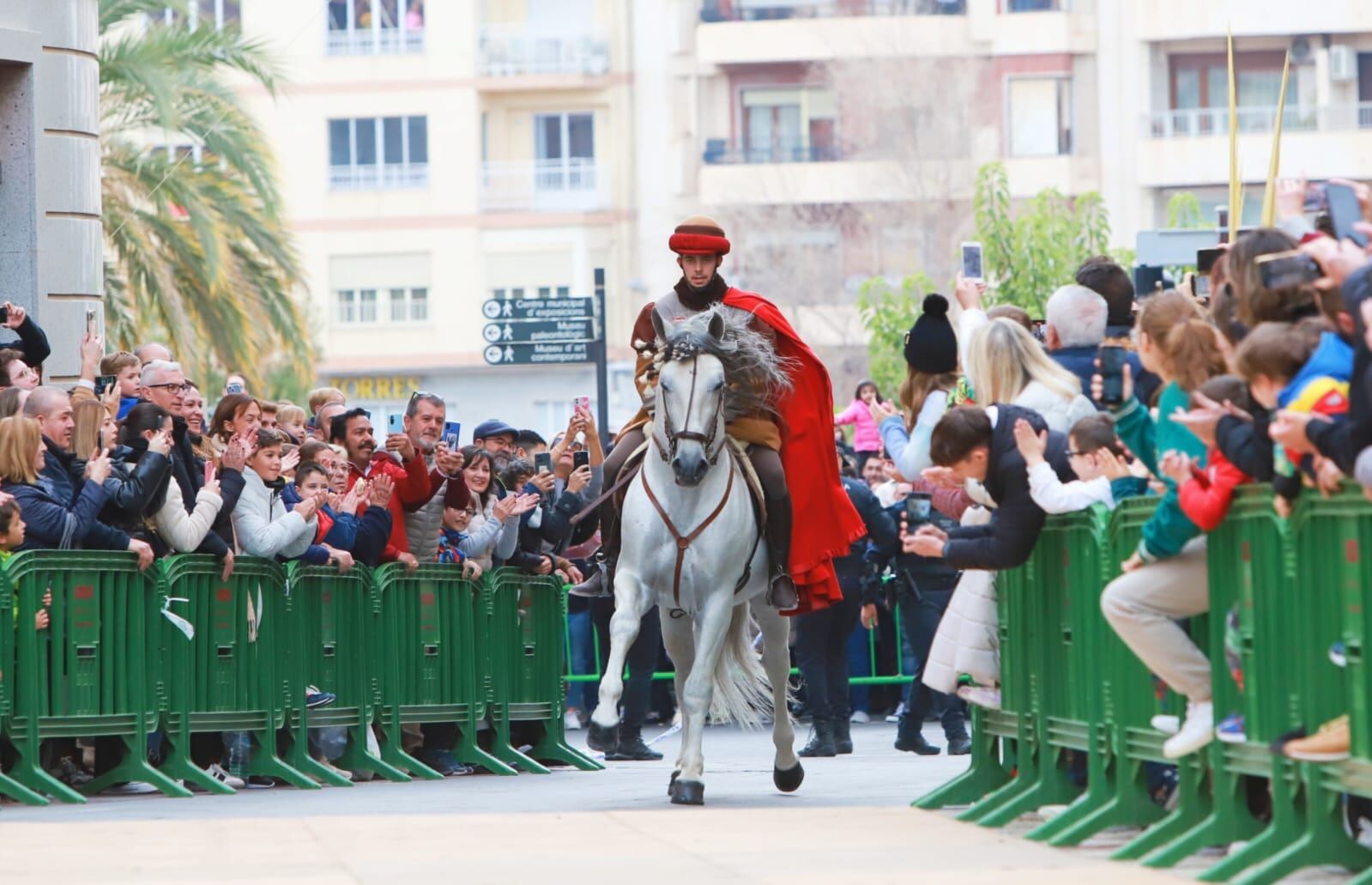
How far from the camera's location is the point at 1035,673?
1066cm

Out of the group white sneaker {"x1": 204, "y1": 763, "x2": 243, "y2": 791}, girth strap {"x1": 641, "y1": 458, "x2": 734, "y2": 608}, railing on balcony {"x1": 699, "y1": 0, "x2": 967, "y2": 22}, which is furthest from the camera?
railing on balcony {"x1": 699, "y1": 0, "x2": 967, "y2": 22}

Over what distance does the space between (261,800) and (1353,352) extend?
6.83 meters

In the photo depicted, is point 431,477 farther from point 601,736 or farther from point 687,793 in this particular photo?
point 687,793

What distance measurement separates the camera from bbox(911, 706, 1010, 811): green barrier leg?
11.5 m

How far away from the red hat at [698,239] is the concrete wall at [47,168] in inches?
264

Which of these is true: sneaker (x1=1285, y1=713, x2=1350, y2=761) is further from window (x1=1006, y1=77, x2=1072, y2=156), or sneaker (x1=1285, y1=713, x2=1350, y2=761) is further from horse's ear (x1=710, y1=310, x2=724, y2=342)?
window (x1=1006, y1=77, x2=1072, y2=156)

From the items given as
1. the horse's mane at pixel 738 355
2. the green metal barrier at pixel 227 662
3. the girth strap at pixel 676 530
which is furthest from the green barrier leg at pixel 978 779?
the green metal barrier at pixel 227 662

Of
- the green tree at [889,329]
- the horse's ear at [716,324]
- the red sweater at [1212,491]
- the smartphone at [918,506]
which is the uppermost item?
the green tree at [889,329]

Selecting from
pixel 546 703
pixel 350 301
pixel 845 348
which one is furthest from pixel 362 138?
pixel 546 703

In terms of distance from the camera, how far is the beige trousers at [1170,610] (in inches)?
353

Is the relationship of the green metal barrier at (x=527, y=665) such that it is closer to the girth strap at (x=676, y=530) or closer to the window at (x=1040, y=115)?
the girth strap at (x=676, y=530)

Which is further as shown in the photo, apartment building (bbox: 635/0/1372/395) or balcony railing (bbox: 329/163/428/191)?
balcony railing (bbox: 329/163/428/191)

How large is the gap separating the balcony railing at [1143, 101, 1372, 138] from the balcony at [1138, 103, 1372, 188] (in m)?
0.02

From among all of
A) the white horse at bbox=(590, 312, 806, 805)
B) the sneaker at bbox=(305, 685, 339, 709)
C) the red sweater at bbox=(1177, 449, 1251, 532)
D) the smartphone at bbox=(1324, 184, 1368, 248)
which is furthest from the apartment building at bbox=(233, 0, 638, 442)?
the smartphone at bbox=(1324, 184, 1368, 248)
